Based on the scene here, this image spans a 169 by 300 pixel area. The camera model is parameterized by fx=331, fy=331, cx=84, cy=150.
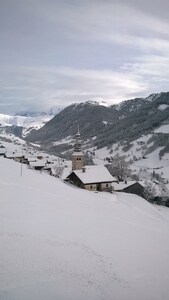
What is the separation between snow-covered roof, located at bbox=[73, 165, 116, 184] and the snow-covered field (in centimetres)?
2654

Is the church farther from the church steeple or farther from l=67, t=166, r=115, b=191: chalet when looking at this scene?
the church steeple

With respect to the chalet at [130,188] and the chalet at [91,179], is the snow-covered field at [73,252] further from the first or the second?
the chalet at [130,188]

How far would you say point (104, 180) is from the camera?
243 ft

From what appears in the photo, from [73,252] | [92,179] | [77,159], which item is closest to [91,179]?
[92,179]

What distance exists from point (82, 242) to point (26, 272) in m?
9.20

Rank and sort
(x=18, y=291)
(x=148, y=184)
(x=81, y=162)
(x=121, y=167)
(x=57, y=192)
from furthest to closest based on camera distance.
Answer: (x=121, y=167)
(x=148, y=184)
(x=81, y=162)
(x=57, y=192)
(x=18, y=291)

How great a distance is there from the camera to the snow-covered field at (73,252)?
71.1ft

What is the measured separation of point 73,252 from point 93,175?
4741cm

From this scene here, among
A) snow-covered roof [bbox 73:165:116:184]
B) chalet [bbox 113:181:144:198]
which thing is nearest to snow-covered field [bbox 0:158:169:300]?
snow-covered roof [bbox 73:165:116:184]

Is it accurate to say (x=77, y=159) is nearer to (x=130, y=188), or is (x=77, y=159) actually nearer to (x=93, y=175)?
(x=93, y=175)

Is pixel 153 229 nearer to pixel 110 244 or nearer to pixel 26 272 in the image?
pixel 110 244

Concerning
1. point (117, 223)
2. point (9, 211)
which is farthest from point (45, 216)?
point (117, 223)

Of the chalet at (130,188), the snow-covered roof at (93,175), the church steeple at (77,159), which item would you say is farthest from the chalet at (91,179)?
the chalet at (130,188)

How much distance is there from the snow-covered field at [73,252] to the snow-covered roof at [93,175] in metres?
26.5
